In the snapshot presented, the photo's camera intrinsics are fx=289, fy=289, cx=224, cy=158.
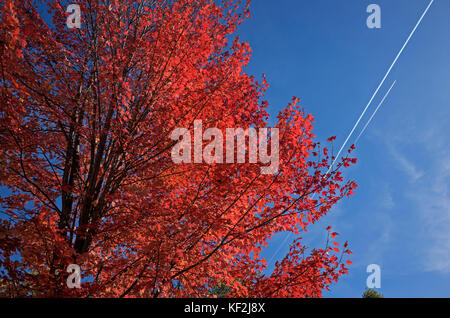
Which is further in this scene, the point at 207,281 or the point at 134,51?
the point at 134,51

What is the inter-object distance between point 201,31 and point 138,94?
10.0 feet

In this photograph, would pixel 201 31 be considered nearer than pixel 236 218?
No

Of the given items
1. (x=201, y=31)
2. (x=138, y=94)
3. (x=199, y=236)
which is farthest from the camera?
(x=201, y=31)

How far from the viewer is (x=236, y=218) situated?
7.21 meters

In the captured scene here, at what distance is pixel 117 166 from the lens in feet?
25.7

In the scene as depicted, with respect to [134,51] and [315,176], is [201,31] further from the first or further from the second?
[315,176]

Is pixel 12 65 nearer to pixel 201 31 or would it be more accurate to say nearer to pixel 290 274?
pixel 201 31
